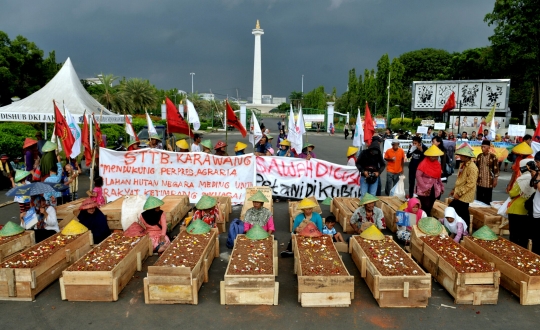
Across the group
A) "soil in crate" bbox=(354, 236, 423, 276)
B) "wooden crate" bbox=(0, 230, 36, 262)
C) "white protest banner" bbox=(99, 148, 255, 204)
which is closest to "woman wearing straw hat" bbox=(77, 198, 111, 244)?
"wooden crate" bbox=(0, 230, 36, 262)

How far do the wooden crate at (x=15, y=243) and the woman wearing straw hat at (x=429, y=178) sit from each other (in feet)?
25.4

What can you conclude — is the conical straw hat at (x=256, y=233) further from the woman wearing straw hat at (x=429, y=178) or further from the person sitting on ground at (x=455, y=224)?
the woman wearing straw hat at (x=429, y=178)

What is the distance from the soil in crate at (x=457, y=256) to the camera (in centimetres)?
541

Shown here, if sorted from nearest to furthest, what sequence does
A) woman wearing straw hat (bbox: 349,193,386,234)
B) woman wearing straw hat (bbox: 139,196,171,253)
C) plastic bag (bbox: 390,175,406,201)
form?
1. woman wearing straw hat (bbox: 139,196,171,253)
2. woman wearing straw hat (bbox: 349,193,386,234)
3. plastic bag (bbox: 390,175,406,201)

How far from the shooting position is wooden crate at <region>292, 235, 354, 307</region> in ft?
16.7

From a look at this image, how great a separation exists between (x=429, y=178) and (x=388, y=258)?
307 cm

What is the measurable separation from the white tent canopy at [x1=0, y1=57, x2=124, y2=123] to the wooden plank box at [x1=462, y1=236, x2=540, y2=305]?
1355 centimetres

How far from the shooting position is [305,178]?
11.3m

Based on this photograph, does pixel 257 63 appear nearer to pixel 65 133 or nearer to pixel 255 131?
pixel 255 131

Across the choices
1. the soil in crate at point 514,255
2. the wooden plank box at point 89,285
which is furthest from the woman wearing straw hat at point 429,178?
the wooden plank box at point 89,285

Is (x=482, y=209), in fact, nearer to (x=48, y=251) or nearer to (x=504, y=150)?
(x=48, y=251)

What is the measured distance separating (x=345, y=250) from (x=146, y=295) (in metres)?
3.71

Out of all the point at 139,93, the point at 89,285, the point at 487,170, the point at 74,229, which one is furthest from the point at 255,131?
the point at 139,93

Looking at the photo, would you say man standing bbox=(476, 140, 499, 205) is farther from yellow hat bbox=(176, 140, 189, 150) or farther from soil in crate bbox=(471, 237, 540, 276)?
yellow hat bbox=(176, 140, 189, 150)
